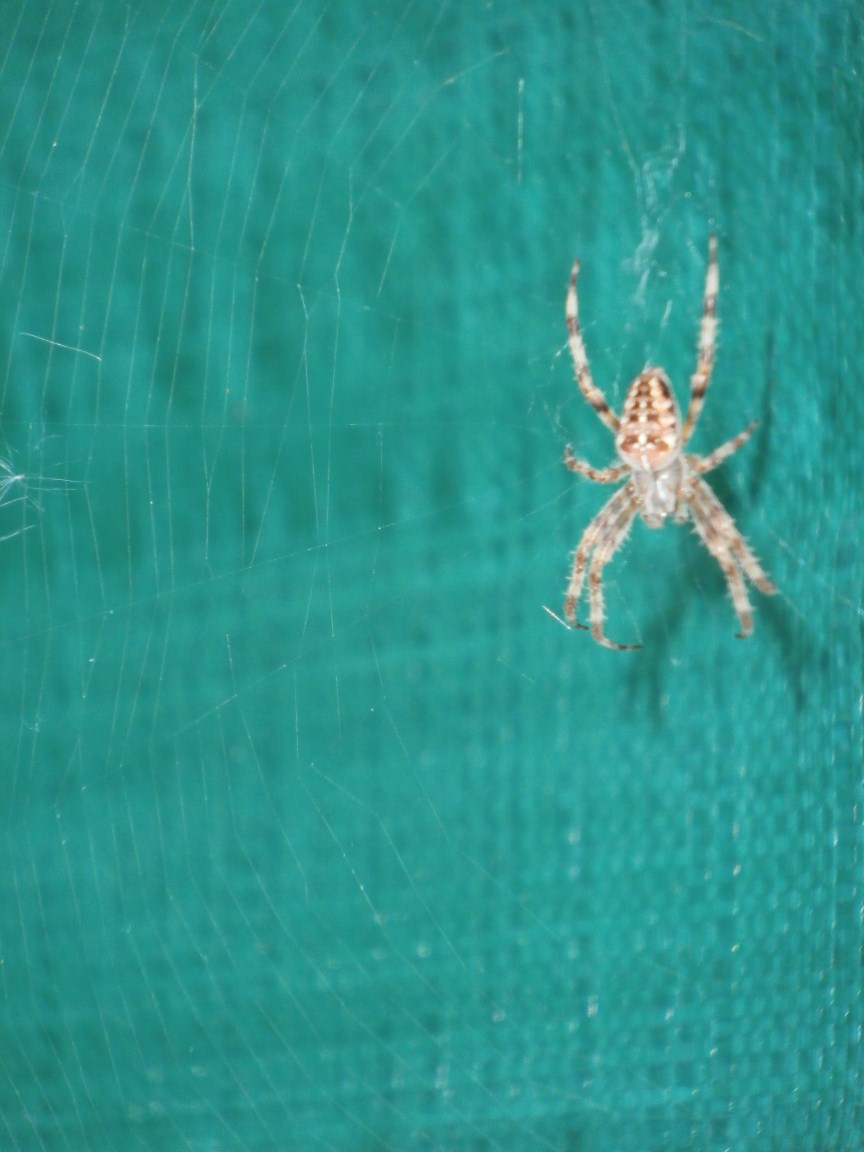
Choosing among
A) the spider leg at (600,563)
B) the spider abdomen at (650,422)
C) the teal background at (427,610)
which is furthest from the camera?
the teal background at (427,610)

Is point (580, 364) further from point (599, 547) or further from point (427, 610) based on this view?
point (427, 610)

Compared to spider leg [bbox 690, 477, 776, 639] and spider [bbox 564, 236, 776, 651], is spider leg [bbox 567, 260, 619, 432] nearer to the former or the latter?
spider [bbox 564, 236, 776, 651]

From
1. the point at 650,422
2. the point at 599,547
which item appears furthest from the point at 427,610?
the point at 650,422

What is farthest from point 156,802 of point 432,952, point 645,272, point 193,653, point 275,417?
point 645,272

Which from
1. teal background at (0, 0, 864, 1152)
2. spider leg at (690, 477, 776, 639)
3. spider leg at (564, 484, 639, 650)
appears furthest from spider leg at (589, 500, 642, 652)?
teal background at (0, 0, 864, 1152)

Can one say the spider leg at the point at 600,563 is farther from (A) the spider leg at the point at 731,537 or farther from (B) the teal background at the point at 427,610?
(B) the teal background at the point at 427,610

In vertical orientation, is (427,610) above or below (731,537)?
below

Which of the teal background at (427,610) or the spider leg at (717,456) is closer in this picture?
the spider leg at (717,456)

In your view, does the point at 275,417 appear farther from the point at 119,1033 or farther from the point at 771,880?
the point at 771,880

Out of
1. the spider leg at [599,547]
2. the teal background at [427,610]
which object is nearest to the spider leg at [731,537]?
the spider leg at [599,547]
